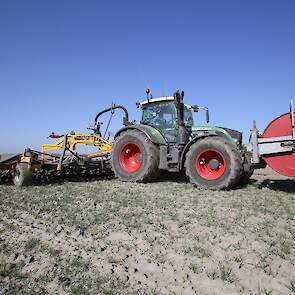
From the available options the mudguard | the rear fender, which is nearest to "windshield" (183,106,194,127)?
the mudguard

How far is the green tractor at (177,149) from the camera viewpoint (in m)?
7.31

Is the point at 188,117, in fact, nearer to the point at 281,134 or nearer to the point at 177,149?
the point at 177,149

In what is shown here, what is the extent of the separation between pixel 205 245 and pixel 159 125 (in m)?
5.49

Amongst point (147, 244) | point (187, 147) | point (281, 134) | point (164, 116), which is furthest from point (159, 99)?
point (147, 244)

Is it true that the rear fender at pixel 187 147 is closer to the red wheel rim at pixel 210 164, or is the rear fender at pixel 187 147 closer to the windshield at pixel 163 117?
the red wheel rim at pixel 210 164

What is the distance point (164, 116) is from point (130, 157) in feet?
5.03

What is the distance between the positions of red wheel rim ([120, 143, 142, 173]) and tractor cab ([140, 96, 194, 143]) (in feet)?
2.79

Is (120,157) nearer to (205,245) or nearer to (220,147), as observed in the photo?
(220,147)

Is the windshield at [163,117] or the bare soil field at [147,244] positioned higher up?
the windshield at [163,117]

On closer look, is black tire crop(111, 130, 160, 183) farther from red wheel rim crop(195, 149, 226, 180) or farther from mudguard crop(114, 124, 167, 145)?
red wheel rim crop(195, 149, 226, 180)

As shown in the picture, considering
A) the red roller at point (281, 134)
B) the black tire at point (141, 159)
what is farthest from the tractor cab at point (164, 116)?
the red roller at point (281, 134)

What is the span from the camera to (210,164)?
7625 mm

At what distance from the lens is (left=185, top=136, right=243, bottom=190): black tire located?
712 cm

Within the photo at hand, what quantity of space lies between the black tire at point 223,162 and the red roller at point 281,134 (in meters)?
0.76
